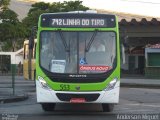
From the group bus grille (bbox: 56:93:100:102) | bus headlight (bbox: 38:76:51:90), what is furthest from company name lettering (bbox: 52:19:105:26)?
bus grille (bbox: 56:93:100:102)

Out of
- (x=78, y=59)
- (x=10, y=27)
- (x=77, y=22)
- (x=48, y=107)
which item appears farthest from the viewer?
(x=10, y=27)

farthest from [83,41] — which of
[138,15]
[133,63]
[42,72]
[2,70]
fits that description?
[138,15]

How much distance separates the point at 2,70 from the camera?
62.2 m

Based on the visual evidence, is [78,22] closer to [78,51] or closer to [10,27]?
[78,51]

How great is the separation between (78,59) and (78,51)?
0.26m

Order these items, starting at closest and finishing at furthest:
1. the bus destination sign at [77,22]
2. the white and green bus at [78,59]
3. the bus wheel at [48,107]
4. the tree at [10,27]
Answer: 1. the white and green bus at [78,59]
2. the bus destination sign at [77,22]
3. the bus wheel at [48,107]
4. the tree at [10,27]

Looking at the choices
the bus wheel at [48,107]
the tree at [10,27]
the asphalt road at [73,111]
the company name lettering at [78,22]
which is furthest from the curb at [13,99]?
the tree at [10,27]

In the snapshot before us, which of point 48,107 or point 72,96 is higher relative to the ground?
point 72,96

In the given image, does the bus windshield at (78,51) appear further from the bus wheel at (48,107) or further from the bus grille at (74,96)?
the bus wheel at (48,107)

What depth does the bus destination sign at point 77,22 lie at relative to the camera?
1619 cm

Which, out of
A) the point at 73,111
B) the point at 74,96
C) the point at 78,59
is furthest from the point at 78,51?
the point at 73,111

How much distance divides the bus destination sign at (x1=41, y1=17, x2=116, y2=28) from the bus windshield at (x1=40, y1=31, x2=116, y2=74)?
0.75 feet

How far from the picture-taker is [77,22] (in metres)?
16.2

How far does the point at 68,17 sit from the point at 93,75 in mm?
2077
